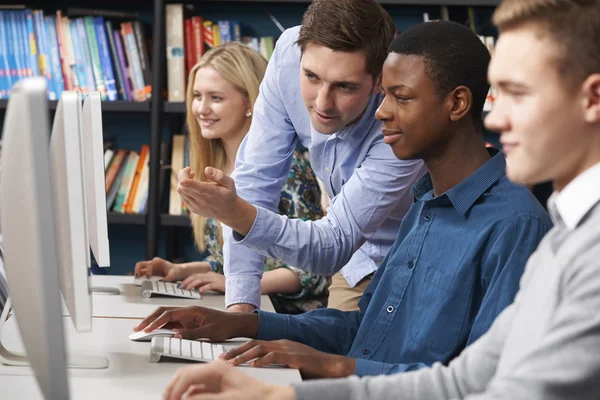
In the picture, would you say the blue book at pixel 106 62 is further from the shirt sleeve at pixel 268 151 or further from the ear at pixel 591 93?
the ear at pixel 591 93

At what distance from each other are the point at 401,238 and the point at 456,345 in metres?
0.35

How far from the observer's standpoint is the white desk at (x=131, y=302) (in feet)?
6.15

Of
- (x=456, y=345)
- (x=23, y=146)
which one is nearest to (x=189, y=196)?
(x=456, y=345)

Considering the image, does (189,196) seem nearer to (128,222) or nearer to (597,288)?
(597,288)

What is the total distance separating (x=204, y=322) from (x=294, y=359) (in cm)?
25

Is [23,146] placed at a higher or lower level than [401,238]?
higher

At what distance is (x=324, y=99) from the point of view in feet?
6.18

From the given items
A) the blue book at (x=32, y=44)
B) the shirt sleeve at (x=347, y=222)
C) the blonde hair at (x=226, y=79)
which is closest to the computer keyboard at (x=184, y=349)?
the shirt sleeve at (x=347, y=222)

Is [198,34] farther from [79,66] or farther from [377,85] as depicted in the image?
[377,85]

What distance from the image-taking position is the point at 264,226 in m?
1.77

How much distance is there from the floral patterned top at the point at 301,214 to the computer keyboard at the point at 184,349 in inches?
37.7

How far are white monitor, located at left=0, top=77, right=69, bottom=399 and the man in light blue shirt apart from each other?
73 cm

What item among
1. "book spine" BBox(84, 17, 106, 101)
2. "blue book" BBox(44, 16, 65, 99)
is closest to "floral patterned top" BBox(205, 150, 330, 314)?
"book spine" BBox(84, 17, 106, 101)

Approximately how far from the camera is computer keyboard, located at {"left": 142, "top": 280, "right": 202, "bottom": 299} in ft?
6.89
